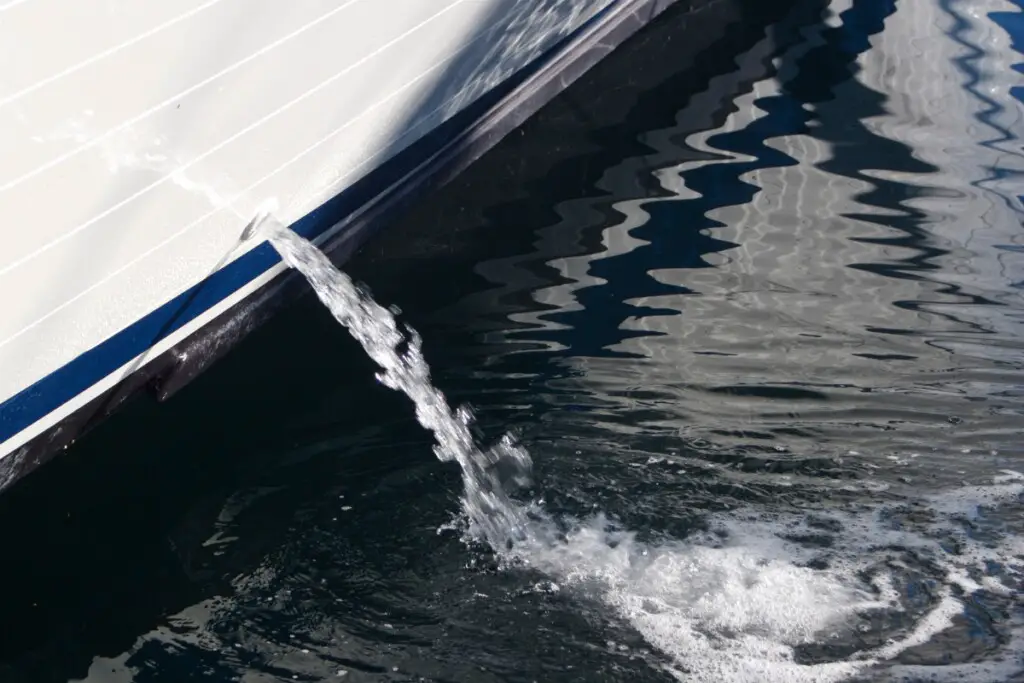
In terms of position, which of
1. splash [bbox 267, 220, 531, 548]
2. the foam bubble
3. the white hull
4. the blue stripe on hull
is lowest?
the foam bubble

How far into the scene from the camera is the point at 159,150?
2.98 m

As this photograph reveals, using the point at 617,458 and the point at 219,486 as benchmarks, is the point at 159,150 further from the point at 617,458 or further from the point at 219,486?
the point at 617,458

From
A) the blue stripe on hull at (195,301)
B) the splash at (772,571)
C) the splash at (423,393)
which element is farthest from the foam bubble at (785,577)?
the blue stripe on hull at (195,301)

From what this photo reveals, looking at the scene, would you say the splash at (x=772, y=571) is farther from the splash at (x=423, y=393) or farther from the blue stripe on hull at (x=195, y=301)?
the blue stripe on hull at (x=195, y=301)

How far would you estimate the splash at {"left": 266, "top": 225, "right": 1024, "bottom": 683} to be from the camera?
2701 millimetres

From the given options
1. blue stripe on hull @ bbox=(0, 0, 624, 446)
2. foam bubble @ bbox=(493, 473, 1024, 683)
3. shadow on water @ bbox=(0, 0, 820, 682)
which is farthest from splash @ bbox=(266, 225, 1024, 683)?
blue stripe on hull @ bbox=(0, 0, 624, 446)

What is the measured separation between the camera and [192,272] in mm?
3293

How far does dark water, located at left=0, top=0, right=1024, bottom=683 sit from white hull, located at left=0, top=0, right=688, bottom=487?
382 mm

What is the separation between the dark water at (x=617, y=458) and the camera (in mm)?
2723

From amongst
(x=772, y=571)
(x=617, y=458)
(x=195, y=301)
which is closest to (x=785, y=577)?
(x=772, y=571)

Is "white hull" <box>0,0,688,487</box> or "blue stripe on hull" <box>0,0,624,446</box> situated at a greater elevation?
"white hull" <box>0,0,688,487</box>

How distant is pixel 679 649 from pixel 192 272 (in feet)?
5.41

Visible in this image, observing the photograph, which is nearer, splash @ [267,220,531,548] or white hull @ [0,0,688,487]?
white hull @ [0,0,688,487]

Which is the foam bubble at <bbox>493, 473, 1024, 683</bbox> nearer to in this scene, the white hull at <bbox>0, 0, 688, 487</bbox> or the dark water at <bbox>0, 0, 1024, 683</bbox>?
the dark water at <bbox>0, 0, 1024, 683</bbox>
